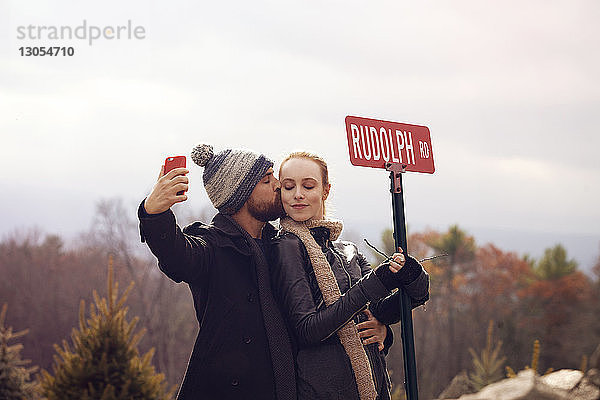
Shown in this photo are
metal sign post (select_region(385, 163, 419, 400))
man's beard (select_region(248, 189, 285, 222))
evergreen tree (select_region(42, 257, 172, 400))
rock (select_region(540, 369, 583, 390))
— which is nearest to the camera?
rock (select_region(540, 369, 583, 390))

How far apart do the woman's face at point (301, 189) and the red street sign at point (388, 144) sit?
0.75 ft

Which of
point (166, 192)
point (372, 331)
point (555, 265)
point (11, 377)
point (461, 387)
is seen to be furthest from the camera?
point (555, 265)

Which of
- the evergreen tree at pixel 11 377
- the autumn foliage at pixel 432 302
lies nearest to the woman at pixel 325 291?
the evergreen tree at pixel 11 377

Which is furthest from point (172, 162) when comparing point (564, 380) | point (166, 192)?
point (564, 380)

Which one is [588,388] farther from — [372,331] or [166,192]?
[166,192]

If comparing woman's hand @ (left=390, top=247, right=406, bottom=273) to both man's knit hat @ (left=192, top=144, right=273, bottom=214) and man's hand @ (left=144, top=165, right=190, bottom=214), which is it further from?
man's hand @ (left=144, top=165, right=190, bottom=214)

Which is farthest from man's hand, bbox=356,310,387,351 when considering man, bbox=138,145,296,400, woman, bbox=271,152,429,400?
man, bbox=138,145,296,400

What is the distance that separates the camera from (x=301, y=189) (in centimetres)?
346

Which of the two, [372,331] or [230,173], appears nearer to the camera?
[372,331]

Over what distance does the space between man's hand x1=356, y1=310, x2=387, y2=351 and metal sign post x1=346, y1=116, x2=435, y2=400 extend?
0.37ft

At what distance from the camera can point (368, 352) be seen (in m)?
3.36

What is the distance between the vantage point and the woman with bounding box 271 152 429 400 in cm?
308

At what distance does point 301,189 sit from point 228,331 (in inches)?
30.2

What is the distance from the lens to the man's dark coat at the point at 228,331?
3.23 m
